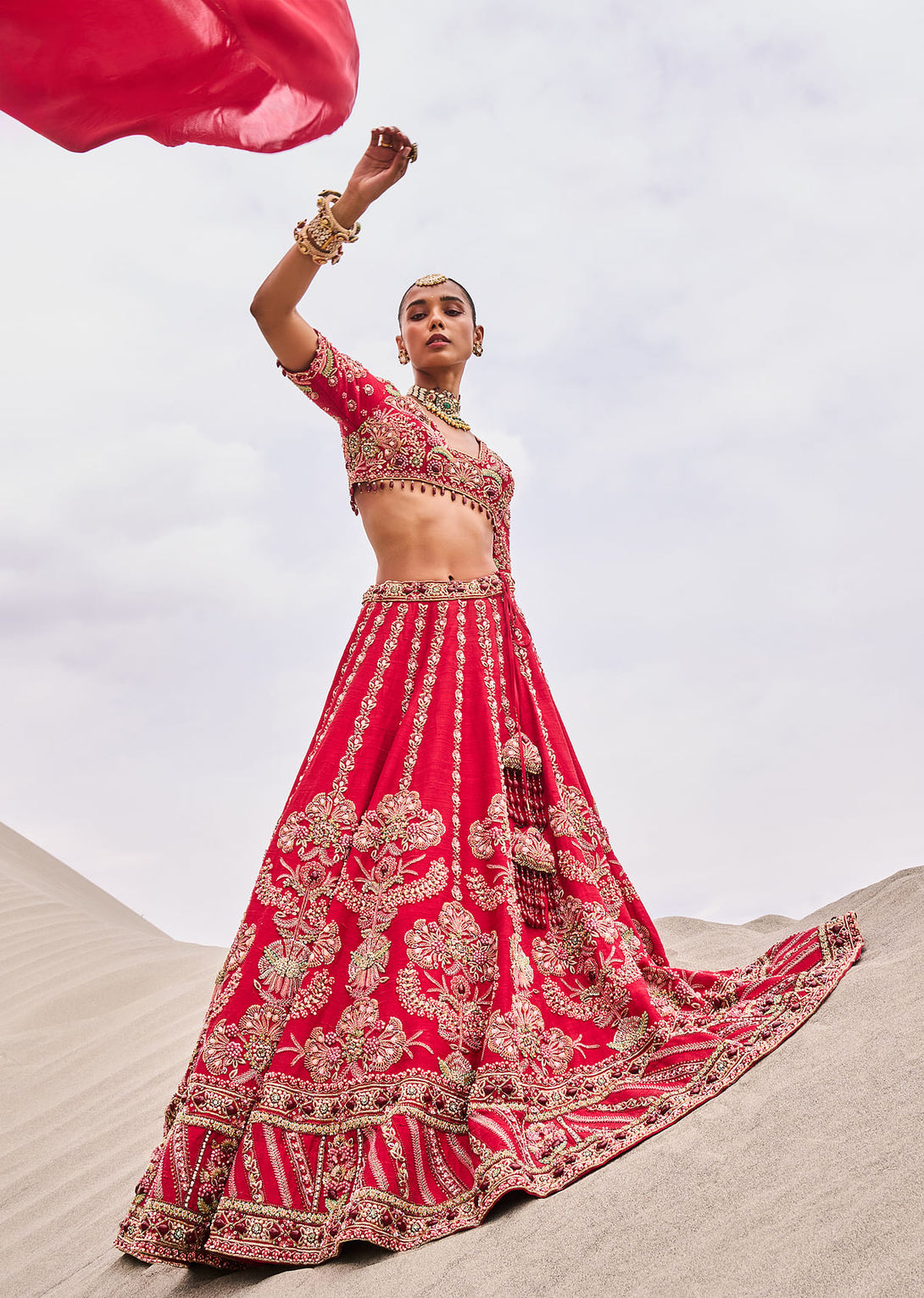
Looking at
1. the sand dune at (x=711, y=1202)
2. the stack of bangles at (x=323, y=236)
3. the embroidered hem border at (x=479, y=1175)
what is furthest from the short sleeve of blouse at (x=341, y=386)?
the sand dune at (x=711, y=1202)

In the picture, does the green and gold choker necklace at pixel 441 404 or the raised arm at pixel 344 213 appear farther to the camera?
the green and gold choker necklace at pixel 441 404

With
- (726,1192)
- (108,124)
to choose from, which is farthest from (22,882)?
(726,1192)

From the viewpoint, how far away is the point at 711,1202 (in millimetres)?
1976

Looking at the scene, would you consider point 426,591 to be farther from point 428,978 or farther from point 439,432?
point 428,978

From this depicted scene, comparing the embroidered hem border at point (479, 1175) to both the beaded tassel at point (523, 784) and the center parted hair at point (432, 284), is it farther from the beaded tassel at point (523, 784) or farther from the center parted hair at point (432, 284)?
the center parted hair at point (432, 284)

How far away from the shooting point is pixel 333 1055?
2.58m

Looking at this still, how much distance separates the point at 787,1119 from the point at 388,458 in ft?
7.14

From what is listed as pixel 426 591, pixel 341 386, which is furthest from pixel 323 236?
pixel 426 591

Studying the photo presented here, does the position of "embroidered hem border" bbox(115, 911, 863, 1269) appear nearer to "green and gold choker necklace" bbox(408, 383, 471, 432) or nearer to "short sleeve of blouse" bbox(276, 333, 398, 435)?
"short sleeve of blouse" bbox(276, 333, 398, 435)

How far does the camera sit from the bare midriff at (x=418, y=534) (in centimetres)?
338

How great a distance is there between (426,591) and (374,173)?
1.23 meters

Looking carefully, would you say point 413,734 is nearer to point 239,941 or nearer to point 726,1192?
point 239,941

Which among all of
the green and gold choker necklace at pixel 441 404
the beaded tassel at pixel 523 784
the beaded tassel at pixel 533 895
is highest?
the green and gold choker necklace at pixel 441 404

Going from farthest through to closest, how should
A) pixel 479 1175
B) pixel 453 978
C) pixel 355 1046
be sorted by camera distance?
pixel 453 978 < pixel 355 1046 < pixel 479 1175
